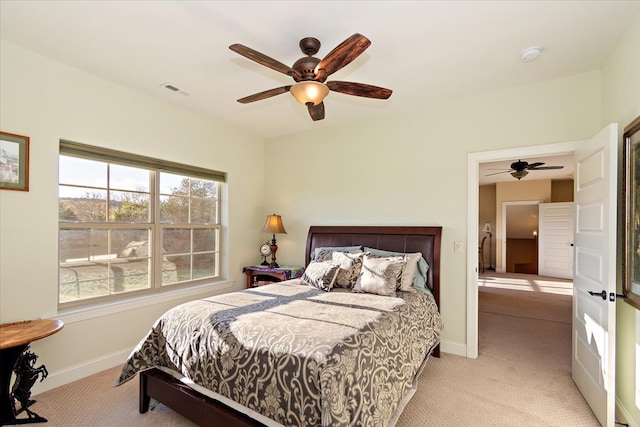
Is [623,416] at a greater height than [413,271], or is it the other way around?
[413,271]

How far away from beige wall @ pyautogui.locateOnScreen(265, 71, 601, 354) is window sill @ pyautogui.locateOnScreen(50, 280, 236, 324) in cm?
108

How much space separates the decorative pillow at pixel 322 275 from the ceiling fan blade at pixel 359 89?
167cm

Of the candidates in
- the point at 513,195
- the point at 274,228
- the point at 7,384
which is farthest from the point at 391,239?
the point at 513,195

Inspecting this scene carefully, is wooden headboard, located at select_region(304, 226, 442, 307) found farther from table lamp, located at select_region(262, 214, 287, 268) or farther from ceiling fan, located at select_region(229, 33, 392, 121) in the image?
ceiling fan, located at select_region(229, 33, 392, 121)

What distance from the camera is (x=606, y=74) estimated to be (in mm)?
2670

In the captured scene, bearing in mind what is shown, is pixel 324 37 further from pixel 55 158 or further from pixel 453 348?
pixel 453 348

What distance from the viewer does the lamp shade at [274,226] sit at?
4430 mm

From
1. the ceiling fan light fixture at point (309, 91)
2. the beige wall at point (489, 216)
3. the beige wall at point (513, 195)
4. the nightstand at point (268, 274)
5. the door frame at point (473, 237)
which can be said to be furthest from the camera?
the beige wall at point (489, 216)

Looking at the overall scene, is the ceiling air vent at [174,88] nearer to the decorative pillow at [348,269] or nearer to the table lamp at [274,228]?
the table lamp at [274,228]

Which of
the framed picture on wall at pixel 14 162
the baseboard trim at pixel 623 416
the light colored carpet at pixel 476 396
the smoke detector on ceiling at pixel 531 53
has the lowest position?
the light colored carpet at pixel 476 396

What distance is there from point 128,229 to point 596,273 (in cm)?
413

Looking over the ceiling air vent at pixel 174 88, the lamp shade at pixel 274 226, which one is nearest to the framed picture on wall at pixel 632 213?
the lamp shade at pixel 274 226

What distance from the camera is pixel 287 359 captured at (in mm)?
1665

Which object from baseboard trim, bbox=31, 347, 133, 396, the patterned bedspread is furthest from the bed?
baseboard trim, bbox=31, 347, 133, 396
